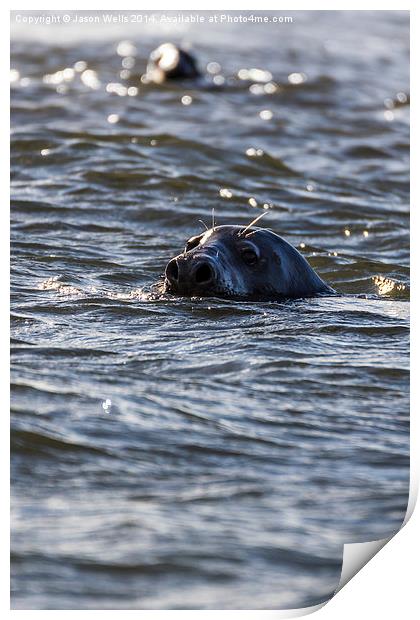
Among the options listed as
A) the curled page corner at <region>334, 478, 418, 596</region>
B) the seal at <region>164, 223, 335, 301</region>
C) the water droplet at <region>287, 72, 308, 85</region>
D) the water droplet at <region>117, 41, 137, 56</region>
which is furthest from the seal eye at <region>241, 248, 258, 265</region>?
the water droplet at <region>117, 41, 137, 56</region>

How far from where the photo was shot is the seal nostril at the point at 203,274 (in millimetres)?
6605

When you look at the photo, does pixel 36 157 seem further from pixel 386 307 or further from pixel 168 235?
pixel 386 307

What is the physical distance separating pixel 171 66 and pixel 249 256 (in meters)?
7.18

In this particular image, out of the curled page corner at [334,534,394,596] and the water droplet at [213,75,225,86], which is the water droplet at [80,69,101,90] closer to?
the water droplet at [213,75,225,86]

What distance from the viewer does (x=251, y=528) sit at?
391cm

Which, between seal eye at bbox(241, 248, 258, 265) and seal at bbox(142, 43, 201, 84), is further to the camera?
seal at bbox(142, 43, 201, 84)

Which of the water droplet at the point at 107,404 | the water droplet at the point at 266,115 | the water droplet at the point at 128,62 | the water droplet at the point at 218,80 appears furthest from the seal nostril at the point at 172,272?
the water droplet at the point at 128,62

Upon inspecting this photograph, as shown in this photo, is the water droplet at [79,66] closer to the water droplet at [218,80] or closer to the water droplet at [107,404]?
the water droplet at [218,80]

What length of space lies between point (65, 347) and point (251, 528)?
1.90 meters

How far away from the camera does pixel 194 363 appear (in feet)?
18.1

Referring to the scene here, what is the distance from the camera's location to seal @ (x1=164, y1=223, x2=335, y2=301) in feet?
21.8

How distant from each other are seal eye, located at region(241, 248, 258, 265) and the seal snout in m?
0.30

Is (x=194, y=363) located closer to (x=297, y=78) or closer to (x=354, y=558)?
(x=354, y=558)
